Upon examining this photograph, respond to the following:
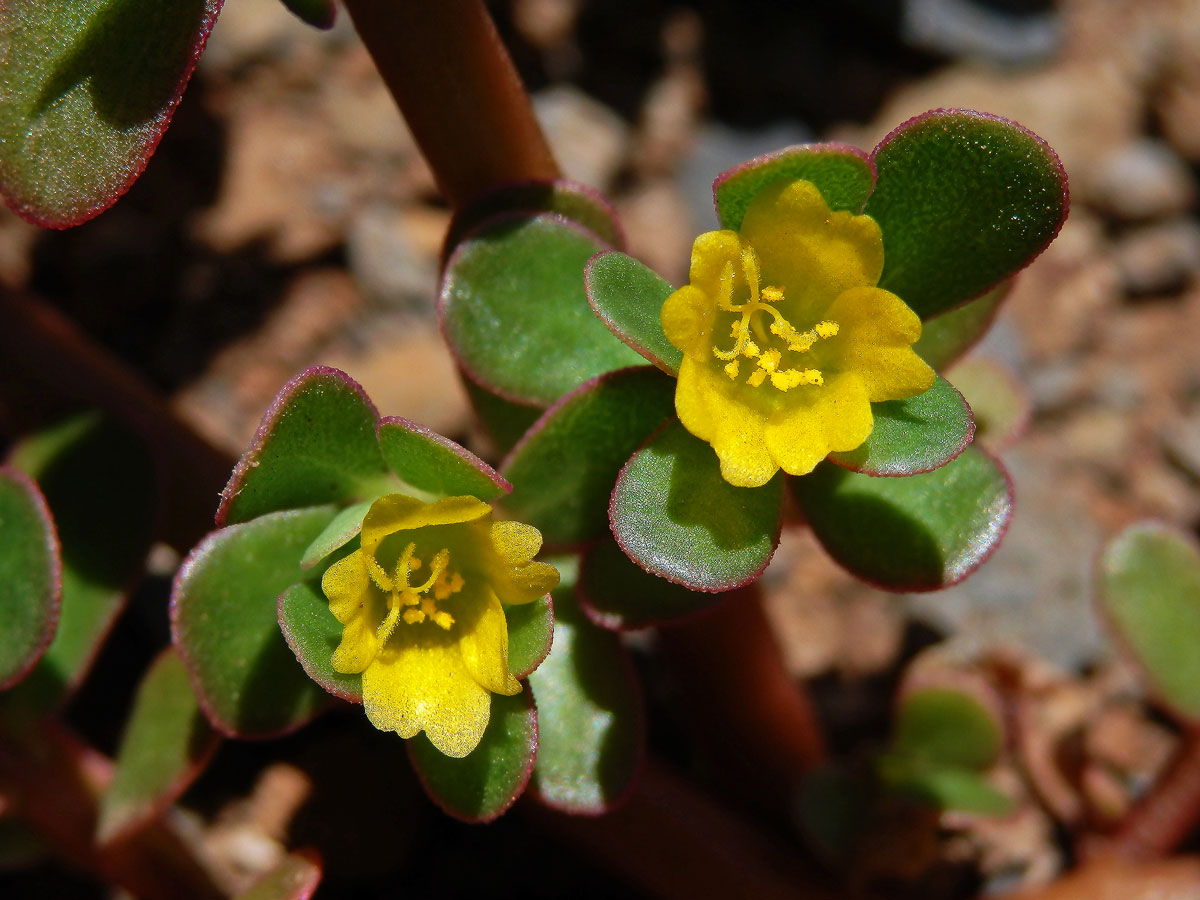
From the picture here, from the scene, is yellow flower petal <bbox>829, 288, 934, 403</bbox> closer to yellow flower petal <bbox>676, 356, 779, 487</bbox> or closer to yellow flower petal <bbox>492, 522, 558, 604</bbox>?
yellow flower petal <bbox>676, 356, 779, 487</bbox>

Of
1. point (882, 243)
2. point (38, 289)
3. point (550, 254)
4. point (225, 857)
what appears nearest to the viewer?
point (882, 243)

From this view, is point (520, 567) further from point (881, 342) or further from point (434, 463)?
point (881, 342)

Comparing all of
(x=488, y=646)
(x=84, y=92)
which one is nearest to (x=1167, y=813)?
(x=488, y=646)

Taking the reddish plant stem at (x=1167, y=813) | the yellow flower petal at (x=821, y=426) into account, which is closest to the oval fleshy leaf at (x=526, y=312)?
the yellow flower petal at (x=821, y=426)

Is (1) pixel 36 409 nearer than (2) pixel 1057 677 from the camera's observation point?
Yes

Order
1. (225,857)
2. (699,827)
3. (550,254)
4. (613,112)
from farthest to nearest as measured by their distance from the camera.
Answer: (613,112), (225,857), (699,827), (550,254)

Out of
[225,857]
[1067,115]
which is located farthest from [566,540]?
[1067,115]

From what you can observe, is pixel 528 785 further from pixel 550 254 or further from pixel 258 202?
pixel 258 202
